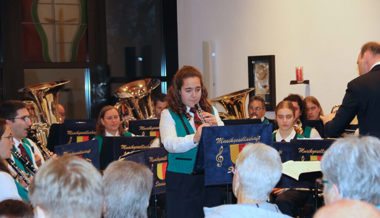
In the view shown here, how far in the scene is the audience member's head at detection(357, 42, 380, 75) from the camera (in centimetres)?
388

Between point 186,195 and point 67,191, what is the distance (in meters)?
2.14

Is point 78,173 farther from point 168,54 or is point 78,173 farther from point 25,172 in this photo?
point 168,54

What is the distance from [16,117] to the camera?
4.45 metres

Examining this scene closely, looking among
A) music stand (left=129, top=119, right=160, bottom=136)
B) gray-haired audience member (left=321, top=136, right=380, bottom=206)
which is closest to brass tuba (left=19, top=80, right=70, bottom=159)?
music stand (left=129, top=119, right=160, bottom=136)

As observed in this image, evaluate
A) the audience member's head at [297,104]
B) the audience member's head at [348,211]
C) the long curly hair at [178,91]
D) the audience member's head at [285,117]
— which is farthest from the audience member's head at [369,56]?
the audience member's head at [348,211]

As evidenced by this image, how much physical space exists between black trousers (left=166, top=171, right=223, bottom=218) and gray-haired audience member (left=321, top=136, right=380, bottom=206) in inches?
75.1

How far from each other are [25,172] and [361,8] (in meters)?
5.41

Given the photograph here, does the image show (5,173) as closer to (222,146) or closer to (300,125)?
(222,146)

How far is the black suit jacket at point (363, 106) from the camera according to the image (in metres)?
3.73

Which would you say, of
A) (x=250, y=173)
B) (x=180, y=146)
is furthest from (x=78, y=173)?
(x=180, y=146)

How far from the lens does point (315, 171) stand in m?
3.58

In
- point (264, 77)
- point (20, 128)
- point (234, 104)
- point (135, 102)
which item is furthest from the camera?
point (264, 77)

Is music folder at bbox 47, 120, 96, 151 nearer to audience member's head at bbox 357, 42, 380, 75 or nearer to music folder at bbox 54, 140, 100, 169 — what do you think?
music folder at bbox 54, 140, 100, 169

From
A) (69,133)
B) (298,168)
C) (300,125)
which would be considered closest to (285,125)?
(300,125)
